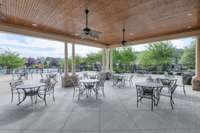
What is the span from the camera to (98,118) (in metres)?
3.34

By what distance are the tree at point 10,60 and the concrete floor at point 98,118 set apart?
9484 millimetres

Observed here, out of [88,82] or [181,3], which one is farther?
[88,82]

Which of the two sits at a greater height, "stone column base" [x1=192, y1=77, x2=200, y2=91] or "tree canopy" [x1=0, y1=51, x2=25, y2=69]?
"tree canopy" [x1=0, y1=51, x2=25, y2=69]

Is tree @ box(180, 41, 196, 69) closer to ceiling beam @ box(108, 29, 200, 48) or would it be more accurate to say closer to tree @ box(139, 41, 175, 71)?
tree @ box(139, 41, 175, 71)

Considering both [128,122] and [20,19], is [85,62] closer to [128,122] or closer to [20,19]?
[20,19]

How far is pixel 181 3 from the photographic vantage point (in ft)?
11.3

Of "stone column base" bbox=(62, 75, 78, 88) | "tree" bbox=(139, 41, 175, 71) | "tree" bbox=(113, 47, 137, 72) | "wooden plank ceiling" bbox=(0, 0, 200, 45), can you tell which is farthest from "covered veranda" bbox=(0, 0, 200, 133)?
"tree" bbox=(113, 47, 137, 72)

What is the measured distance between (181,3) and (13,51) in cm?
1459

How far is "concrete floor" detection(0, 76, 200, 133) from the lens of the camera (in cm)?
279

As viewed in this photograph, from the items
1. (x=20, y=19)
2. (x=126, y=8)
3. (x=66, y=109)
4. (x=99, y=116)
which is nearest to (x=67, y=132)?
(x=99, y=116)

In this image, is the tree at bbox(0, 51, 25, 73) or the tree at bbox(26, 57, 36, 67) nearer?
the tree at bbox(0, 51, 25, 73)

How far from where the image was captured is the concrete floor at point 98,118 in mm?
2795

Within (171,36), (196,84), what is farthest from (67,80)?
(196,84)

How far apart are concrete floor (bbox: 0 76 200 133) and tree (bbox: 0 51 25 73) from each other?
373 inches
